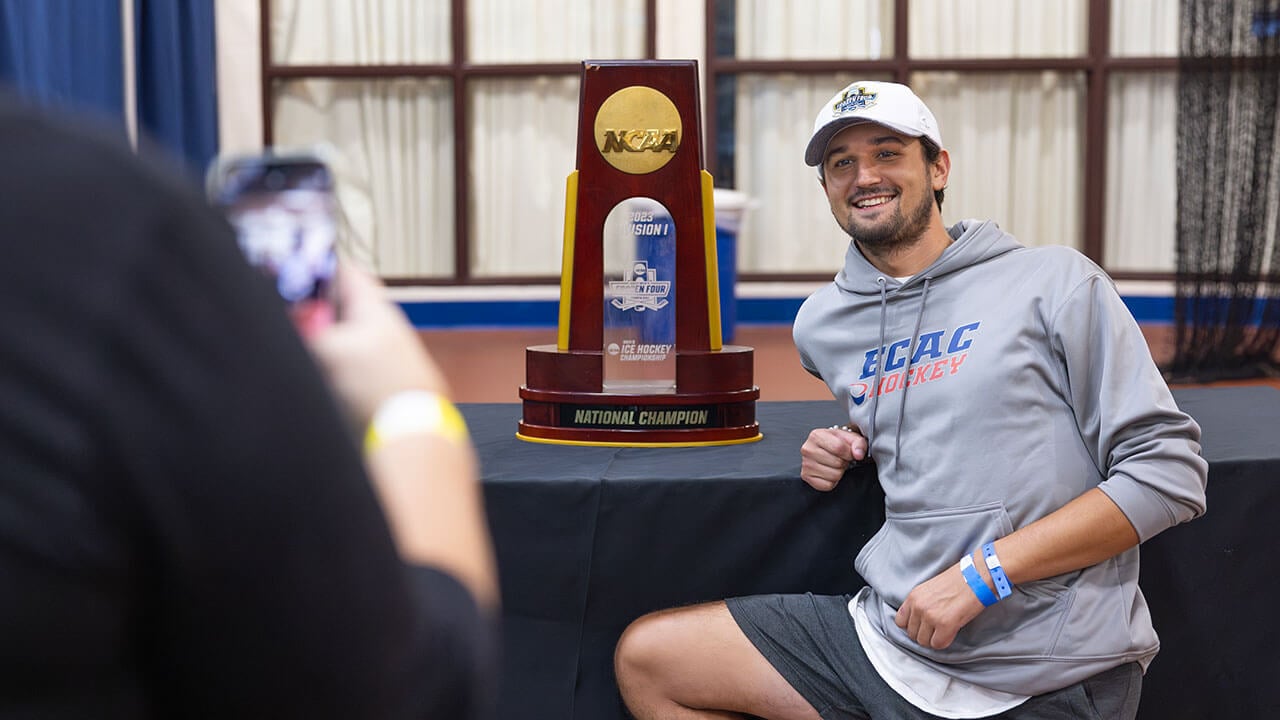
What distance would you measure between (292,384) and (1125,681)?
4.66 ft

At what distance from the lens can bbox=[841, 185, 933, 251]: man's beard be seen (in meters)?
1.81

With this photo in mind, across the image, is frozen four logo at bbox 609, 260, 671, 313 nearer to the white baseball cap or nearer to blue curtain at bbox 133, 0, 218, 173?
the white baseball cap

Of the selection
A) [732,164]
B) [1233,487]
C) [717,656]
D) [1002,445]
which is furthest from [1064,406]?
[732,164]

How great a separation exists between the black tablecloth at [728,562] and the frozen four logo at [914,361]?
137mm

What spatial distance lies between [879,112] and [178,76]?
5.10 metres

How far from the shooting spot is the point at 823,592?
1861mm

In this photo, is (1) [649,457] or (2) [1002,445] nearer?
(2) [1002,445]

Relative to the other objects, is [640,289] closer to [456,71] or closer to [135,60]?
[135,60]

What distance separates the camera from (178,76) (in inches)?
239

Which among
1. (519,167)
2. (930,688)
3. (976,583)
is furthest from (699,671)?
(519,167)

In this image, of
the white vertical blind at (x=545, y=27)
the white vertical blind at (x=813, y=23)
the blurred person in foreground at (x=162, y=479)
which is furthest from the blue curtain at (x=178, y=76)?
the blurred person in foreground at (x=162, y=479)

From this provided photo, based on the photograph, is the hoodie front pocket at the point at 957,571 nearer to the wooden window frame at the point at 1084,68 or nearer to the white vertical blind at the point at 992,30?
the wooden window frame at the point at 1084,68

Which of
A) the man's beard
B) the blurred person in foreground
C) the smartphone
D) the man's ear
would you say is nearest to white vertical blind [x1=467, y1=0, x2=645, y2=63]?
the man's ear

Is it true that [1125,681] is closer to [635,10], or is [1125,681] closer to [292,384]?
[292,384]
